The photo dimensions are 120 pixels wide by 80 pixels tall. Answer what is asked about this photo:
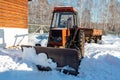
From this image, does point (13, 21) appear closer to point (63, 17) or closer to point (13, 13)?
point (13, 13)

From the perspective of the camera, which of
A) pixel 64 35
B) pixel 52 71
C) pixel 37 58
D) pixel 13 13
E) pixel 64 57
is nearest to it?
pixel 52 71

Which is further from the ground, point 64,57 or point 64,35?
point 64,35

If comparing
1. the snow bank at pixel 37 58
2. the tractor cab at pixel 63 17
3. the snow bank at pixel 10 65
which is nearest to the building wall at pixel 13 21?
the tractor cab at pixel 63 17

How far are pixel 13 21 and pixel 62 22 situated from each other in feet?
14.8

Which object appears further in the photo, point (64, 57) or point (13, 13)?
point (13, 13)

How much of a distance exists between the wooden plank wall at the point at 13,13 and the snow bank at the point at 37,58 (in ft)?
16.0

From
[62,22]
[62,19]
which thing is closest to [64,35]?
[62,22]

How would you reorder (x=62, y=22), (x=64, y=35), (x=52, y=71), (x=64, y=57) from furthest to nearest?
(x=62, y=22)
(x=64, y=35)
(x=64, y=57)
(x=52, y=71)

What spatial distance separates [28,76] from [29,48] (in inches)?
73.6

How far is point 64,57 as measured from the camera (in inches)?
335

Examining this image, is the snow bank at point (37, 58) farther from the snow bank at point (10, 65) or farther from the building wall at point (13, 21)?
the building wall at point (13, 21)

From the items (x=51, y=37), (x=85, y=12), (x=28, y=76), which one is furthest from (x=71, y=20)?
(x=85, y=12)

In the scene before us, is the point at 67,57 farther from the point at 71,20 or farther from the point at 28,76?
the point at 71,20

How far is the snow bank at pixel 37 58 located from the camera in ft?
28.1
